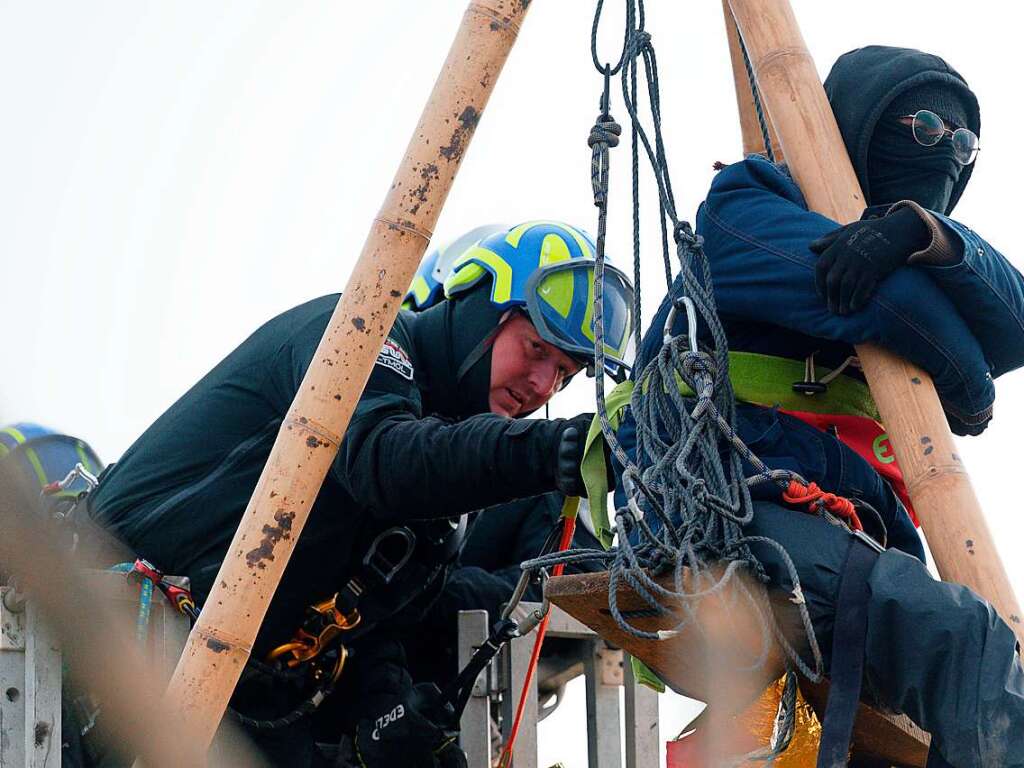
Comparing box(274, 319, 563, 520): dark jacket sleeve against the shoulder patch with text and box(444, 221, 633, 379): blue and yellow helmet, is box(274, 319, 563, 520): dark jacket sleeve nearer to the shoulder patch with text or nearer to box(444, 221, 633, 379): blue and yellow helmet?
the shoulder patch with text

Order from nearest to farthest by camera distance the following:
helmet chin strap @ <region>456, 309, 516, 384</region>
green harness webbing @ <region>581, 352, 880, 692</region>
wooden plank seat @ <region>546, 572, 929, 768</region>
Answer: wooden plank seat @ <region>546, 572, 929, 768</region>
green harness webbing @ <region>581, 352, 880, 692</region>
helmet chin strap @ <region>456, 309, 516, 384</region>

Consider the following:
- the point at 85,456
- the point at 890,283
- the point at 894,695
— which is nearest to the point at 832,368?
the point at 890,283

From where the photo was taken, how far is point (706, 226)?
4.21 metres

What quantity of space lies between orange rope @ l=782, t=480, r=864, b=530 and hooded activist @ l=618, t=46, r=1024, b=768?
0.07 ft

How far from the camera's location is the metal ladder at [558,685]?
5871 millimetres

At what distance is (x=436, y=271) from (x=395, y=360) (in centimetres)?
167

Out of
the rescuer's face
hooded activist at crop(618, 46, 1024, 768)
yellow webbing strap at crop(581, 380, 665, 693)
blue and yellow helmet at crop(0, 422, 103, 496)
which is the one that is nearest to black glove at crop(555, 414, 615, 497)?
yellow webbing strap at crop(581, 380, 665, 693)

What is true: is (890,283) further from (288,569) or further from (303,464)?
(288,569)

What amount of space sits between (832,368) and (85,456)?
132 inches

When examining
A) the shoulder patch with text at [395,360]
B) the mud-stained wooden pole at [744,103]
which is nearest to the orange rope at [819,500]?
the mud-stained wooden pole at [744,103]

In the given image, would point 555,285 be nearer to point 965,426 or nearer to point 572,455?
point 572,455

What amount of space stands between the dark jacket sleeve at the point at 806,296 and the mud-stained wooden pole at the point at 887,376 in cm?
8

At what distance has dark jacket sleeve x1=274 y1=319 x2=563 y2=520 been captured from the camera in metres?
4.98

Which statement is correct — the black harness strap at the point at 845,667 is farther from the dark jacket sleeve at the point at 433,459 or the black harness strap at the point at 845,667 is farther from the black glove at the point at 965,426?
the dark jacket sleeve at the point at 433,459
